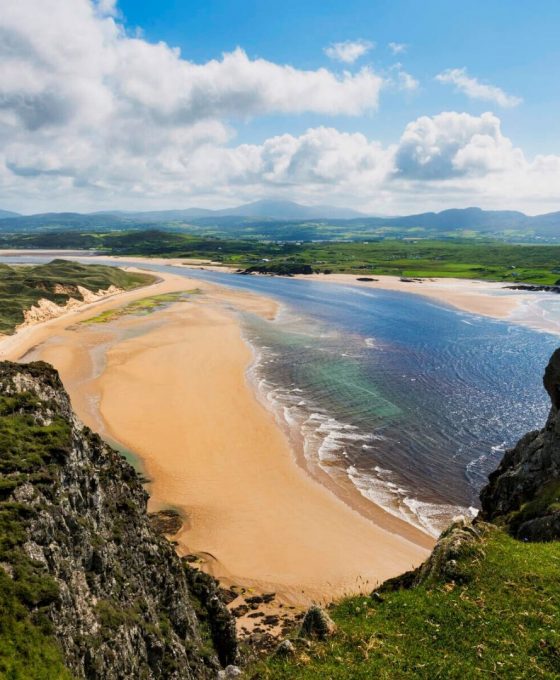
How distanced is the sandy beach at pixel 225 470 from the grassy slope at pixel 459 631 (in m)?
10.6

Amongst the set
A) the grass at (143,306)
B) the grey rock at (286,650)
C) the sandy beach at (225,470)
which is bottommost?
the sandy beach at (225,470)

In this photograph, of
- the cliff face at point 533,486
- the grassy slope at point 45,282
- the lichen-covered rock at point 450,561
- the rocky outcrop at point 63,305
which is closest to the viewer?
the lichen-covered rock at point 450,561

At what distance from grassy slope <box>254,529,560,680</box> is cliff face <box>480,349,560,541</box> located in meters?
2.29

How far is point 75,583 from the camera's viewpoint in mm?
14484

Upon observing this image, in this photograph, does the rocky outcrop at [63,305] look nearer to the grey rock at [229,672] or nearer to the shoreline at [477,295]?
the grey rock at [229,672]

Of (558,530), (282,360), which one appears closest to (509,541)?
(558,530)

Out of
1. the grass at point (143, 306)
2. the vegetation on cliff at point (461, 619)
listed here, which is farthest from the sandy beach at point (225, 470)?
the grass at point (143, 306)

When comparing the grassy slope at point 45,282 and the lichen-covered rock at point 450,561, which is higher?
the grassy slope at point 45,282

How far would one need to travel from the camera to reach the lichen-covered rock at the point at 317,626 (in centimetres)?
1543

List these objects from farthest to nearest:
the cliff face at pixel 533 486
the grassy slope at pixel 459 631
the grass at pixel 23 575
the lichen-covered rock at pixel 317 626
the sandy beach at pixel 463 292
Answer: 1. the sandy beach at pixel 463 292
2. the cliff face at pixel 533 486
3. the lichen-covered rock at pixel 317 626
4. the grassy slope at pixel 459 631
5. the grass at pixel 23 575

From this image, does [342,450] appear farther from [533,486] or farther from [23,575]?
[23,575]

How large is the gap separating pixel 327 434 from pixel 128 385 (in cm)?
2722

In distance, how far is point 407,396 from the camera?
5800cm

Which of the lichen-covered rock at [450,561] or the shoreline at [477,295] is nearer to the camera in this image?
the lichen-covered rock at [450,561]
